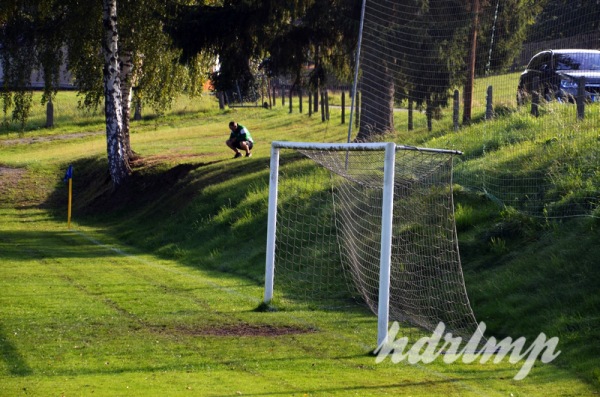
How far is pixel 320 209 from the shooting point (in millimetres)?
16062

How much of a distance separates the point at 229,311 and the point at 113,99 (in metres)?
13.8

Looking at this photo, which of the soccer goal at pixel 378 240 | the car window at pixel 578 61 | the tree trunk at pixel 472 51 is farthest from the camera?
the tree trunk at pixel 472 51

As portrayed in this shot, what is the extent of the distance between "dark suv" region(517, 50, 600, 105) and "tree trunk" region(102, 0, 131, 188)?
12752mm

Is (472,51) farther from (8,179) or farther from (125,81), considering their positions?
(8,179)

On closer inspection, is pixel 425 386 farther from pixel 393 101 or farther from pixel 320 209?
pixel 393 101

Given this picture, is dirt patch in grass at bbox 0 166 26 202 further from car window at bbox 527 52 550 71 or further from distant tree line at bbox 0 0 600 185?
car window at bbox 527 52 550 71

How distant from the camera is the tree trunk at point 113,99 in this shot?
75.7 feet

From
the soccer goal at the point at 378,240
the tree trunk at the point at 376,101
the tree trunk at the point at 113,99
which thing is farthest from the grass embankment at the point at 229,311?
the tree trunk at the point at 113,99

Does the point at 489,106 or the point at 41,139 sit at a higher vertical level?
the point at 489,106

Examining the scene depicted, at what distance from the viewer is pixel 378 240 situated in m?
12.8

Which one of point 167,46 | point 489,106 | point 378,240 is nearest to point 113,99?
point 167,46

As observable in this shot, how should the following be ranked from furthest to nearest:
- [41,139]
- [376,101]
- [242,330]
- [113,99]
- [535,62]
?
[41,139]
[113,99]
[376,101]
[535,62]
[242,330]

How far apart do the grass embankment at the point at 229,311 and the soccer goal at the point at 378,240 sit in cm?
Result: 45

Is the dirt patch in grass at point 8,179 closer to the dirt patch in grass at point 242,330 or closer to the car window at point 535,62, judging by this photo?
the dirt patch in grass at point 242,330
